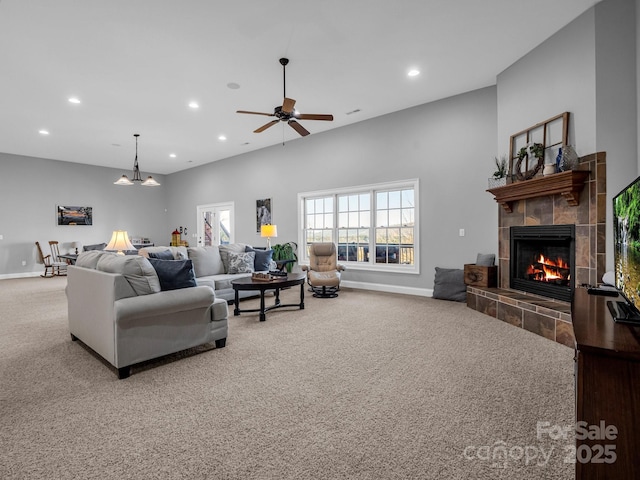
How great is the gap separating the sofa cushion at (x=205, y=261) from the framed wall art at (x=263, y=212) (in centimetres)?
270

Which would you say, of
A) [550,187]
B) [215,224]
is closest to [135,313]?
[550,187]

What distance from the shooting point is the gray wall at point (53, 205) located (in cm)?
834

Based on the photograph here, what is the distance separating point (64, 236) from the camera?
9.16 m

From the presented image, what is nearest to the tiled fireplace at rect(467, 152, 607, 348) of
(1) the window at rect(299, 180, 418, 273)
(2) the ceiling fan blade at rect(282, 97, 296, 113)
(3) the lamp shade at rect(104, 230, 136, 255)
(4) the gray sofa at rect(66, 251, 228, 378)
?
(1) the window at rect(299, 180, 418, 273)

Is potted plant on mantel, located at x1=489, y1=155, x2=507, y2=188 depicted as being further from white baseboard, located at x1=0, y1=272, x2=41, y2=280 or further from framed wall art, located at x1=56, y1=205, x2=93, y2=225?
white baseboard, located at x1=0, y1=272, x2=41, y2=280

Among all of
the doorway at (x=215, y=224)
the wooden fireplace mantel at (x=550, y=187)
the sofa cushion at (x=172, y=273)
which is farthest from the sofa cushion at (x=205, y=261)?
the wooden fireplace mantel at (x=550, y=187)

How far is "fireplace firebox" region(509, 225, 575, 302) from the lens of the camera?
3.58m

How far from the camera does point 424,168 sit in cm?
561

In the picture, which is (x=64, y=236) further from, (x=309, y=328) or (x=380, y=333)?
(x=380, y=333)

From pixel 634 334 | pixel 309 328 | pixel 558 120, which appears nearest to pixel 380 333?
pixel 309 328

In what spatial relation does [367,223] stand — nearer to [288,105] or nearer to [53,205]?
[288,105]

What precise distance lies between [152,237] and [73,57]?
25.3 feet

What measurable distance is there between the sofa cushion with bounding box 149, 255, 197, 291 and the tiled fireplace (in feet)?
11.7

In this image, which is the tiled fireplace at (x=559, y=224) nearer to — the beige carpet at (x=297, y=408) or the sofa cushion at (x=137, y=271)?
the beige carpet at (x=297, y=408)
